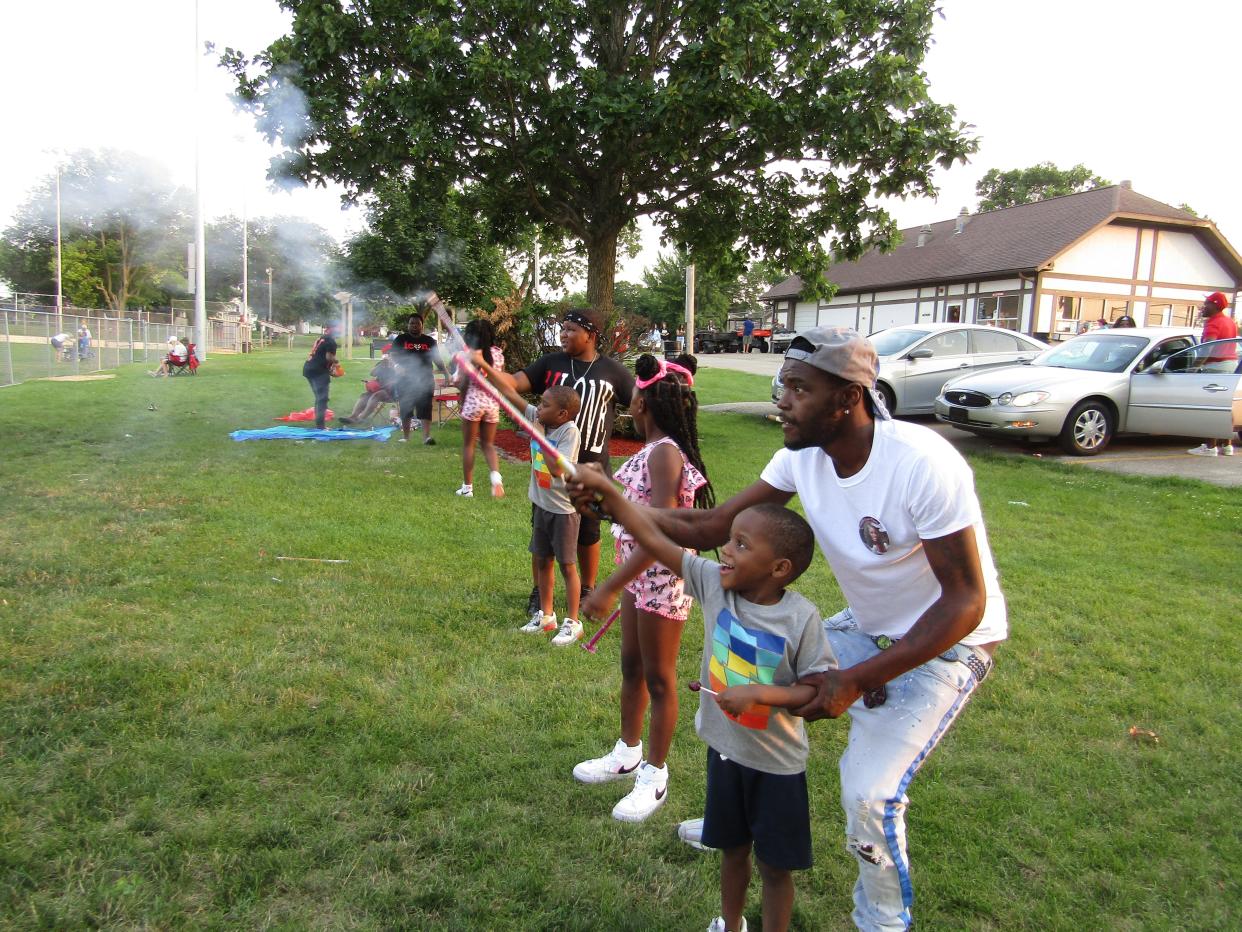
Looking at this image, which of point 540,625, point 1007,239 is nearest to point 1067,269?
point 1007,239

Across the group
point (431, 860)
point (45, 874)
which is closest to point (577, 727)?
point (431, 860)

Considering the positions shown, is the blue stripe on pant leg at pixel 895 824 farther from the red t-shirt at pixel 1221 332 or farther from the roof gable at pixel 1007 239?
the roof gable at pixel 1007 239

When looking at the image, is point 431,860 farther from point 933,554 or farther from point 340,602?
point 340,602

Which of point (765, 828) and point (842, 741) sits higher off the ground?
point (765, 828)

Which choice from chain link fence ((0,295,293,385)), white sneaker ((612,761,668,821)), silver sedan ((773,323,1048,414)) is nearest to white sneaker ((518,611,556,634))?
white sneaker ((612,761,668,821))

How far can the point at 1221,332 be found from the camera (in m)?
11.2

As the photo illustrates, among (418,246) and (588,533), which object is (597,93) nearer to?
(418,246)

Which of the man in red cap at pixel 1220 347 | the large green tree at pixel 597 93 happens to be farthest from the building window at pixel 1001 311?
the large green tree at pixel 597 93

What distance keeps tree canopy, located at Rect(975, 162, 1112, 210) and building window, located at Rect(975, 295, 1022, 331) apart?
87.5ft

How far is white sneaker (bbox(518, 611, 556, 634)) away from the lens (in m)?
4.97

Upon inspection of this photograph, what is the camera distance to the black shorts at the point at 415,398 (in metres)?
12.0

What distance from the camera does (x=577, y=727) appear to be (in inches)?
152

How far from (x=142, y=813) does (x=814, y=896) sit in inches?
94.9

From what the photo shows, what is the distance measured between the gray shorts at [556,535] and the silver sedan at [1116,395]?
840cm
